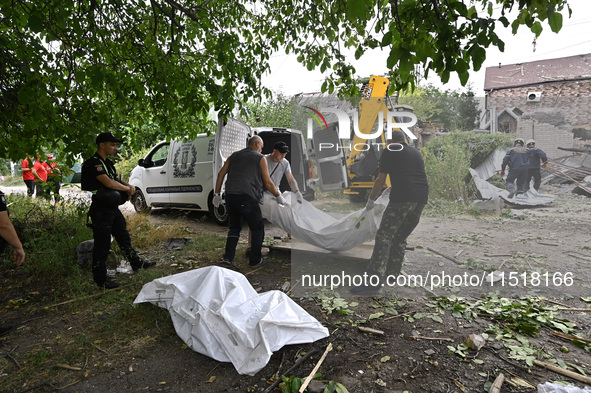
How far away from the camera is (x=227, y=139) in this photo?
6113 mm

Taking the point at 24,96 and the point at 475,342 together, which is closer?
the point at 475,342

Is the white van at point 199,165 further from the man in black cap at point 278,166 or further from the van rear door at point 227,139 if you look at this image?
the man in black cap at point 278,166

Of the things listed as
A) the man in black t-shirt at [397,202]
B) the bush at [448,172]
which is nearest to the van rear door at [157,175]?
the man in black t-shirt at [397,202]

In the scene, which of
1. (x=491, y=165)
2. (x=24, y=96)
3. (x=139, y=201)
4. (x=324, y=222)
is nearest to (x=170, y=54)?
(x=24, y=96)

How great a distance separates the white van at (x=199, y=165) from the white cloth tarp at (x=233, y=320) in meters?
3.17

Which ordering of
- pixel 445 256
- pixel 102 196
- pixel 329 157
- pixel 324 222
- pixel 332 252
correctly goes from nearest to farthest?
pixel 445 256, pixel 102 196, pixel 329 157, pixel 332 252, pixel 324 222

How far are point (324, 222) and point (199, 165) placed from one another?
3.76 metres

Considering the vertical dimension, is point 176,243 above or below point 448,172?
below

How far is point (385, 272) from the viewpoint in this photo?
3.77 metres

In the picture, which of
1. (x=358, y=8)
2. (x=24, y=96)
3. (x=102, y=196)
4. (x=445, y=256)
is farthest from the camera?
(x=102, y=196)

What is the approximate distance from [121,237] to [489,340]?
4.05 metres

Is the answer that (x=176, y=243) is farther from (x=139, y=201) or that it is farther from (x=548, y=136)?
(x=548, y=136)

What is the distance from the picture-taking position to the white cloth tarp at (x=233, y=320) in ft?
7.97

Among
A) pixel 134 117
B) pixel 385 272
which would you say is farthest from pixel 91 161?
pixel 385 272
